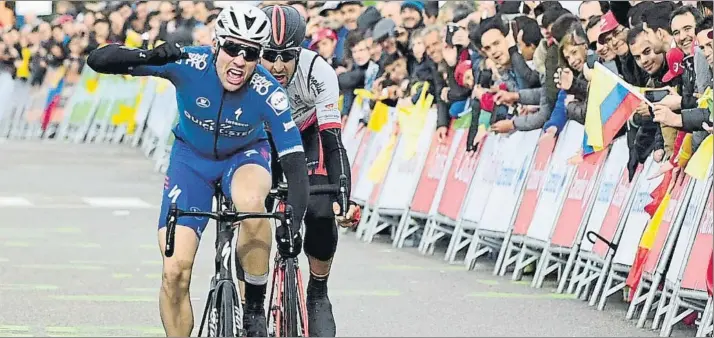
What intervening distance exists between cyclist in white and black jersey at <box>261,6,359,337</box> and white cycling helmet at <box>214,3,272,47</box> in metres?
1.00

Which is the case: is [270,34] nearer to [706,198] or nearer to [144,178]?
[706,198]

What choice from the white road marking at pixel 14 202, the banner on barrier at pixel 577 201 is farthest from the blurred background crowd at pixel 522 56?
the white road marking at pixel 14 202

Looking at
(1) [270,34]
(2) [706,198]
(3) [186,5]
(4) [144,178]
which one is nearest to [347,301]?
(2) [706,198]

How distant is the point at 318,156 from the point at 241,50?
170cm

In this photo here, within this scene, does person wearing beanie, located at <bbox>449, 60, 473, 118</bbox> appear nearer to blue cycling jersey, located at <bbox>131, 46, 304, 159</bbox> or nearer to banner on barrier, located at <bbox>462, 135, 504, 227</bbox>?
banner on barrier, located at <bbox>462, 135, 504, 227</bbox>

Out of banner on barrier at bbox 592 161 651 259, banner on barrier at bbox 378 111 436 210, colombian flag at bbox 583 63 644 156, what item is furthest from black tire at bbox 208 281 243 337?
banner on barrier at bbox 378 111 436 210

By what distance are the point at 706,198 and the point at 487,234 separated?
4.05m

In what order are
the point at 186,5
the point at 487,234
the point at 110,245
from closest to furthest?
the point at 487,234 < the point at 110,245 < the point at 186,5

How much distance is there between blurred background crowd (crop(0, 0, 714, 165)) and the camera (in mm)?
11570

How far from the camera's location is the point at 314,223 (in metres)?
9.90

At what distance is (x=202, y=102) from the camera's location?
8688 millimetres

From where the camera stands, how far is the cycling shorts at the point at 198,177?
8812 millimetres

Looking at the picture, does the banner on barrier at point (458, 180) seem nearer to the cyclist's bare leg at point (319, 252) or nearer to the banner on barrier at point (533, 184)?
the banner on barrier at point (533, 184)

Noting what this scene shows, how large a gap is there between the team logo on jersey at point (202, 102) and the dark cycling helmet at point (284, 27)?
1.90ft
